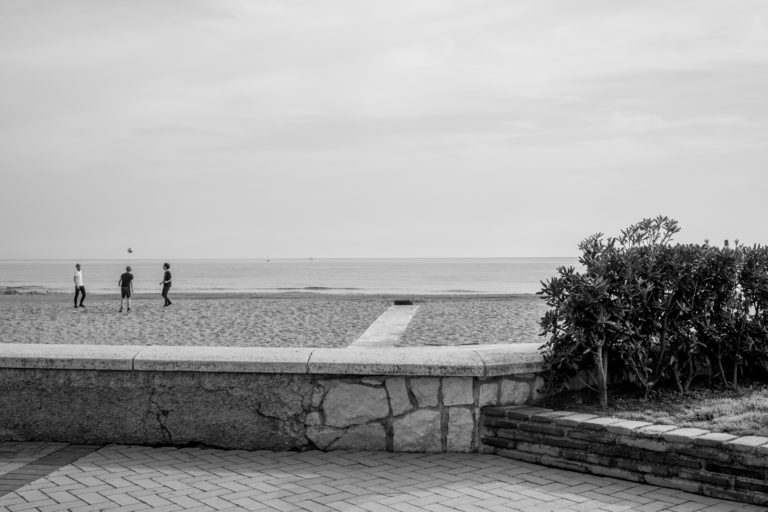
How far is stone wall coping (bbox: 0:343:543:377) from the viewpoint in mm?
5359

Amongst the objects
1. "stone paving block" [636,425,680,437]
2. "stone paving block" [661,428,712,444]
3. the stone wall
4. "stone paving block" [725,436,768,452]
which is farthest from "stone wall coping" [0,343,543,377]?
"stone paving block" [725,436,768,452]

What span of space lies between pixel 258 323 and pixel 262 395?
572 inches

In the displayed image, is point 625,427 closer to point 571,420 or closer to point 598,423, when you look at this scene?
point 598,423

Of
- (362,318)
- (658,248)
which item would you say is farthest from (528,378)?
(362,318)

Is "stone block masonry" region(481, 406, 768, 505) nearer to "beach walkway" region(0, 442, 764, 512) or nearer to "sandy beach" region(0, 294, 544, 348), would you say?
"beach walkway" region(0, 442, 764, 512)

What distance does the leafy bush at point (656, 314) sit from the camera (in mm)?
5688

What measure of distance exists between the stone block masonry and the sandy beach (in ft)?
30.2

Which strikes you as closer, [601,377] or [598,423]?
[598,423]

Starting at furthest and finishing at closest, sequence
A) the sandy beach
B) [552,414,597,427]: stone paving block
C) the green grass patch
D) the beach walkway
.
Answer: the sandy beach
[552,414,597,427]: stone paving block
the green grass patch
the beach walkway

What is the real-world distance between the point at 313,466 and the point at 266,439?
0.57 m

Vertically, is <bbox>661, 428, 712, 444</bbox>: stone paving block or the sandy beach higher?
<bbox>661, 428, 712, 444</bbox>: stone paving block

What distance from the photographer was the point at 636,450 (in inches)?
188

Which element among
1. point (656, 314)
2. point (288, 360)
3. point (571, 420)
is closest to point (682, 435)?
point (571, 420)

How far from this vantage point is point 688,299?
19.6 feet
